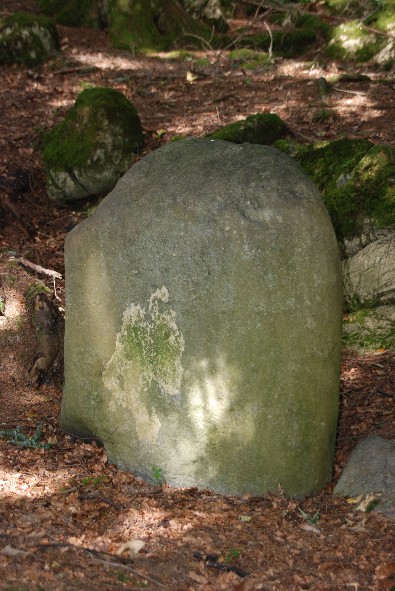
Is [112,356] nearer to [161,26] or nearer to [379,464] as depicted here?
[379,464]

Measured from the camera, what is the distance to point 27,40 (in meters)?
11.1

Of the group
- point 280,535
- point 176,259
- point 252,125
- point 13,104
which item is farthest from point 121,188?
point 13,104

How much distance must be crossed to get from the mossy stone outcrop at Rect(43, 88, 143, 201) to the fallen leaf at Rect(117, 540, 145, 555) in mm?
5619

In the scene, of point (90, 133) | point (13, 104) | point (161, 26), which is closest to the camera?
point (90, 133)

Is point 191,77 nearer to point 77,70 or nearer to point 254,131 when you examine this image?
point 77,70

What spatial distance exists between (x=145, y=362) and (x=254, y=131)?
4.46 m

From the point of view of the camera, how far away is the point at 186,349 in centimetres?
403

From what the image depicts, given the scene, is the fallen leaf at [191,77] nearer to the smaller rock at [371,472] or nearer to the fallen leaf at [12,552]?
the smaller rock at [371,472]

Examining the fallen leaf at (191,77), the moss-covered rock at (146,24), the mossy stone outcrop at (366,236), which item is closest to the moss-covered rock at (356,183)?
the mossy stone outcrop at (366,236)

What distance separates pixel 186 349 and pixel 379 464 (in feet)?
4.74

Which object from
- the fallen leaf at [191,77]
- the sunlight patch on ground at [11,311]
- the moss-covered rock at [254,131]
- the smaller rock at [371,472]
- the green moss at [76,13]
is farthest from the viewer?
the green moss at [76,13]

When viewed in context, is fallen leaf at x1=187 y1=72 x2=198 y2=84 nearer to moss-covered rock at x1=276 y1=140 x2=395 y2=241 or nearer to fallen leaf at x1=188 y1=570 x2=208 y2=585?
moss-covered rock at x1=276 y1=140 x2=395 y2=241

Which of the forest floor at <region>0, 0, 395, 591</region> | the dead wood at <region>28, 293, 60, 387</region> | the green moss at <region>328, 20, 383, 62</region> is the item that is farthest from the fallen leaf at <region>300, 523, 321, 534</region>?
the green moss at <region>328, 20, 383, 62</region>

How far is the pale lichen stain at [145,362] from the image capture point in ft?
13.4
